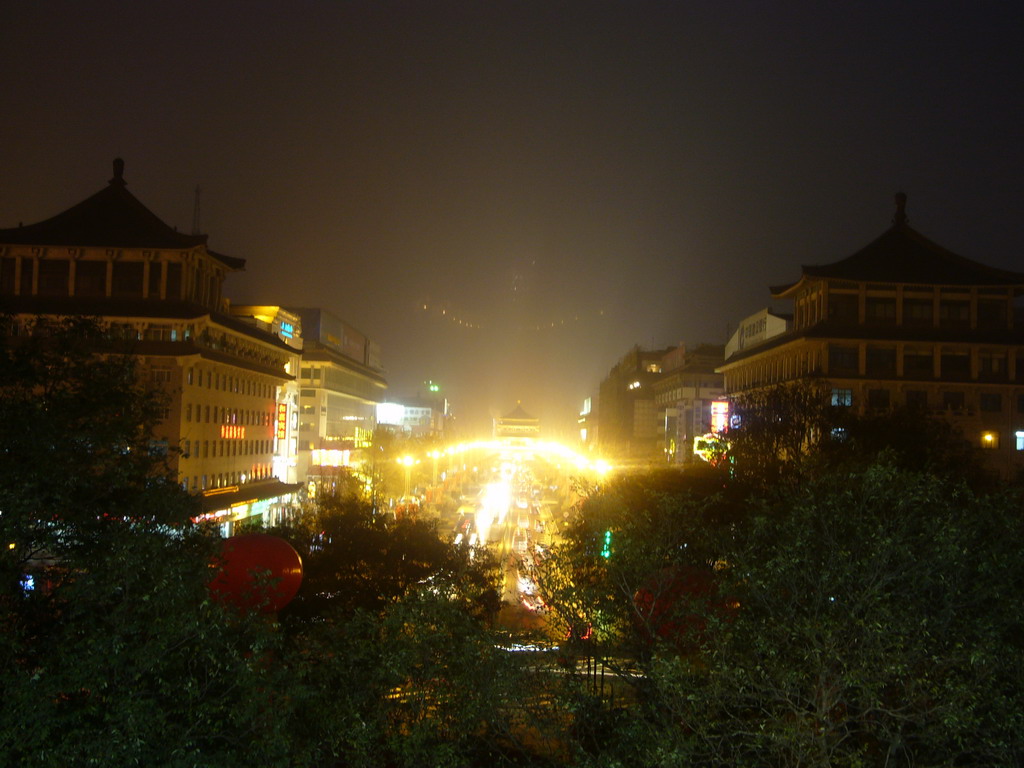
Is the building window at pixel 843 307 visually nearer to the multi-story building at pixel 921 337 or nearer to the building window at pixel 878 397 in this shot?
the multi-story building at pixel 921 337

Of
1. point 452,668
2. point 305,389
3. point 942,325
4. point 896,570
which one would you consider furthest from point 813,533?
point 305,389

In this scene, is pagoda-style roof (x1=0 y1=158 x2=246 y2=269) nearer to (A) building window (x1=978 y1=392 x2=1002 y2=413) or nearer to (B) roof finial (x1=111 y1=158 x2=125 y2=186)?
(B) roof finial (x1=111 y1=158 x2=125 y2=186)

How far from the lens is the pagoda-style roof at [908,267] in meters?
46.5

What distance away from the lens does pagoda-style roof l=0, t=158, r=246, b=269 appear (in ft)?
141

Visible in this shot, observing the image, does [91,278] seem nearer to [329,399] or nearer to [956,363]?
[329,399]

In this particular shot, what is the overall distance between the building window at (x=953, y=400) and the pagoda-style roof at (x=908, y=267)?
5.74m

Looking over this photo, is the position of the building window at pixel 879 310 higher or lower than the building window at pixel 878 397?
higher

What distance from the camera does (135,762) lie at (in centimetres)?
1029

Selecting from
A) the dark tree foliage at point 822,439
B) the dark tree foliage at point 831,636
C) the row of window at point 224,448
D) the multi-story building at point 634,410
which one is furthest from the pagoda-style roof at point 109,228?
the multi-story building at point 634,410

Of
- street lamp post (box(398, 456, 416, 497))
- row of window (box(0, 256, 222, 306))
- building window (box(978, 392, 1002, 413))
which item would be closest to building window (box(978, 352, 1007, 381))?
building window (box(978, 392, 1002, 413))

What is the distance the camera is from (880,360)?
46.1m

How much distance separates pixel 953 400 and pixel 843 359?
577cm

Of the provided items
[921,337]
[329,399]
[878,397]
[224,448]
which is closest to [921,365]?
[921,337]

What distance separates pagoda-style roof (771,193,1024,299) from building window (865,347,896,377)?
3.72 meters
